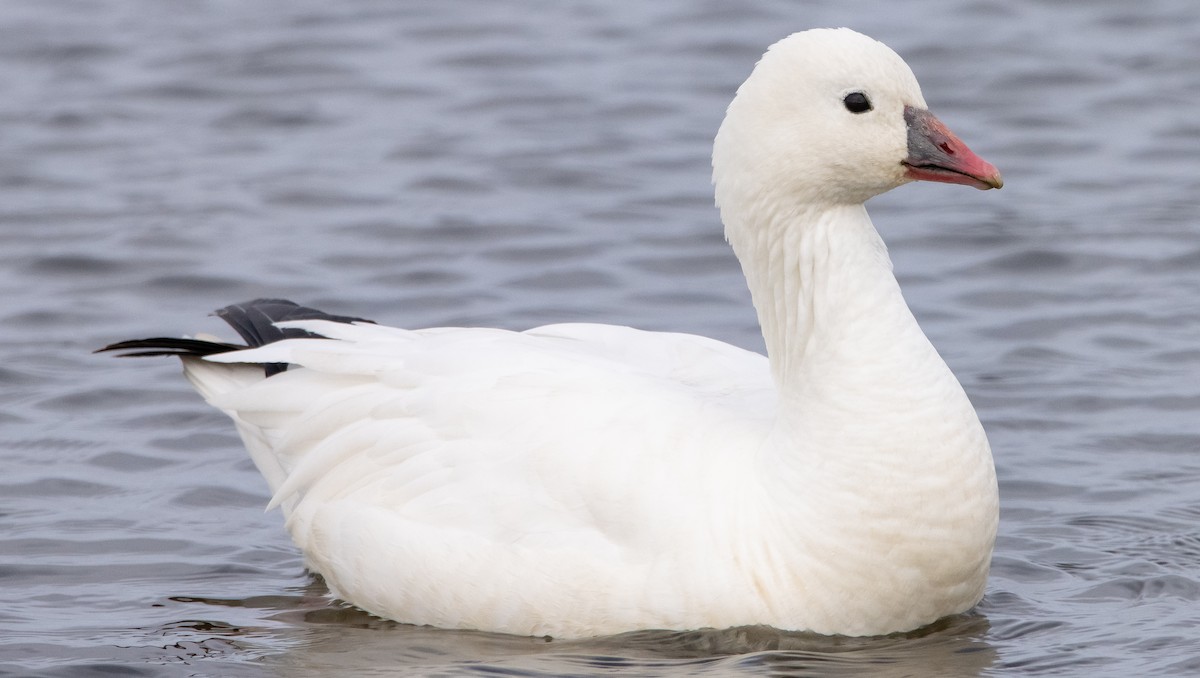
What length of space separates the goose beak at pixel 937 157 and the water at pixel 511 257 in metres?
1.36

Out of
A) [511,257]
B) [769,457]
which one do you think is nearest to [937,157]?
[769,457]

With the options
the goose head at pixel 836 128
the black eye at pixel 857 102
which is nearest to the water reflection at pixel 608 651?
the goose head at pixel 836 128

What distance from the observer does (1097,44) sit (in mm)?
12344

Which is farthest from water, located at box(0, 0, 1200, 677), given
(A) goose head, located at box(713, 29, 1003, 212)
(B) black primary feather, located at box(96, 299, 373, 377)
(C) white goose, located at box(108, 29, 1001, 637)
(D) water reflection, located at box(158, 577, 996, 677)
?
(A) goose head, located at box(713, 29, 1003, 212)

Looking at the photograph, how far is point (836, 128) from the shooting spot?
5.61 meters

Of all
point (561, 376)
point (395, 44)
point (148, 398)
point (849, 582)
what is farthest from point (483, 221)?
point (849, 582)

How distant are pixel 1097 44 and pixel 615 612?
7768 mm

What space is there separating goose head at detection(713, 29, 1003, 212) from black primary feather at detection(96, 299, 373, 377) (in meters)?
1.92

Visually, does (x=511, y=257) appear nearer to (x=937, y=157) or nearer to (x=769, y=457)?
(x=769, y=457)

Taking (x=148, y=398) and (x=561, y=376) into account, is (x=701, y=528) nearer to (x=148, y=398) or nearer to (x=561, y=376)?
(x=561, y=376)

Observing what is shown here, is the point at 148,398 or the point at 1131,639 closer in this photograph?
the point at 1131,639

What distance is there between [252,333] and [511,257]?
2832 millimetres

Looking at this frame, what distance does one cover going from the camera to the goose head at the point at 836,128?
561 centimetres

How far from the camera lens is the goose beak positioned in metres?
5.64
